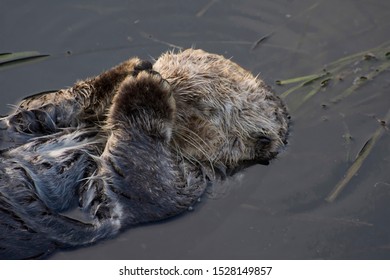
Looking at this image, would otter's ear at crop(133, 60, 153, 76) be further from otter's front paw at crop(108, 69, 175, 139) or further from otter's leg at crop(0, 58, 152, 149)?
otter's leg at crop(0, 58, 152, 149)

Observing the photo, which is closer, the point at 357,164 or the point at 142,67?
the point at 142,67

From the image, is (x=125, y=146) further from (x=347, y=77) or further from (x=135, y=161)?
(x=347, y=77)

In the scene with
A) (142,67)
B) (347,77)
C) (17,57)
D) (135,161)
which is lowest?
(347,77)

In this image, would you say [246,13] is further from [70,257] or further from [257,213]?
[70,257]

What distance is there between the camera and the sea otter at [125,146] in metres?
3.76

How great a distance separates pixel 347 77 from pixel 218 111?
1595mm

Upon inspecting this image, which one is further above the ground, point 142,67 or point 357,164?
point 142,67

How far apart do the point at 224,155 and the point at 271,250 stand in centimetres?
64

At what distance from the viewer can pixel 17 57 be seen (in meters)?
5.17

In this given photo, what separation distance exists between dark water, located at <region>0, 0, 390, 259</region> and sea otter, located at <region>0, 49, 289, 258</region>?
18 cm

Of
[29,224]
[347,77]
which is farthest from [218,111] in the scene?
[347,77]

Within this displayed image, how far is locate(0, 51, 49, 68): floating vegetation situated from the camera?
16.9ft

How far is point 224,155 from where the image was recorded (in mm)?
4195

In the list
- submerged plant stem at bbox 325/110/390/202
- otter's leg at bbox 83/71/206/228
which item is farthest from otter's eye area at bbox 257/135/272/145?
otter's leg at bbox 83/71/206/228
